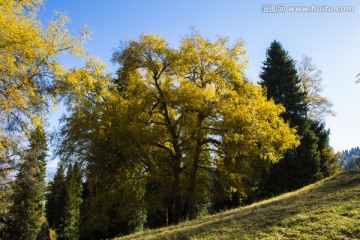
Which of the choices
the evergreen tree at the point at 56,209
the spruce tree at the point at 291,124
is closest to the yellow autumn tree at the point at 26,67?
the spruce tree at the point at 291,124

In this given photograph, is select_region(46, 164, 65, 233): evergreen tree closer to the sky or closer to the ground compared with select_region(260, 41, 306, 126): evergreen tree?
closer to the ground

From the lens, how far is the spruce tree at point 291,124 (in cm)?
2464

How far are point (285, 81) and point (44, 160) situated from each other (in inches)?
1263

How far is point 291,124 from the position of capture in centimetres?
2602

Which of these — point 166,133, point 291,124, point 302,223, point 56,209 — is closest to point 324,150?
point 291,124

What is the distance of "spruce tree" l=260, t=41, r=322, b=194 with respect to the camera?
80.8ft

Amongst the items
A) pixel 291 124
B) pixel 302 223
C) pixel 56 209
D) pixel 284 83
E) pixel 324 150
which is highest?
pixel 284 83

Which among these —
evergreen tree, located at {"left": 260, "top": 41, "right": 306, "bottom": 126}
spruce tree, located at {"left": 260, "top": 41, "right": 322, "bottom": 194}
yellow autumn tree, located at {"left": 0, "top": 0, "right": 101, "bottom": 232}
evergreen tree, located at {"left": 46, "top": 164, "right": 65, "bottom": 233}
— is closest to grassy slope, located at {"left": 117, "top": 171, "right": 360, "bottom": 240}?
yellow autumn tree, located at {"left": 0, "top": 0, "right": 101, "bottom": 232}

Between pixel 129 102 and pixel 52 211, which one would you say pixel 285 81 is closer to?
pixel 129 102

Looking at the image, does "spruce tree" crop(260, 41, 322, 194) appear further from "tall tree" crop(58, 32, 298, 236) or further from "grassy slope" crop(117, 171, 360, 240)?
"grassy slope" crop(117, 171, 360, 240)

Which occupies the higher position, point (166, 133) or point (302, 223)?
point (166, 133)

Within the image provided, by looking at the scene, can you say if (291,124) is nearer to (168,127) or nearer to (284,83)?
(284,83)

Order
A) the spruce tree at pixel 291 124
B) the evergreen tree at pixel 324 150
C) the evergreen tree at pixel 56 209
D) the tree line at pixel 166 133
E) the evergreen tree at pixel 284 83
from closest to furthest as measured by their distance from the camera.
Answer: the tree line at pixel 166 133
the spruce tree at pixel 291 124
the evergreen tree at pixel 284 83
the evergreen tree at pixel 324 150
the evergreen tree at pixel 56 209

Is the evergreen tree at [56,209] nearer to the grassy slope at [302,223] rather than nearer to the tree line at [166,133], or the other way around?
the tree line at [166,133]
